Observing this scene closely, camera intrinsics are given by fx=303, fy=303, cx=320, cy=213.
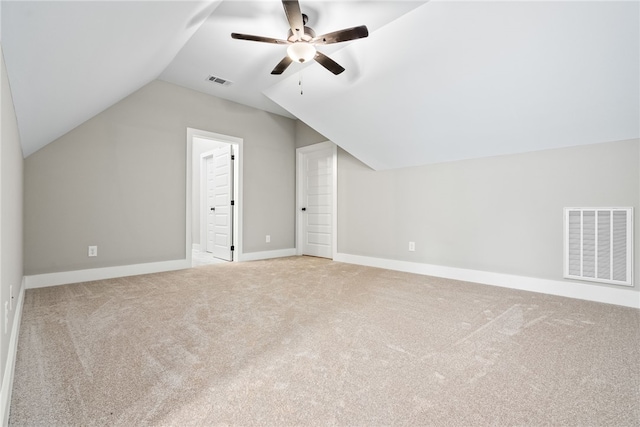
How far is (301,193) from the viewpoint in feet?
19.0

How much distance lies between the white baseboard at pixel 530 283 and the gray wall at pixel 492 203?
7 cm

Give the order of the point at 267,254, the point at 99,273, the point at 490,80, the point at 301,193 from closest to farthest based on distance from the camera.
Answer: the point at 490,80, the point at 99,273, the point at 267,254, the point at 301,193

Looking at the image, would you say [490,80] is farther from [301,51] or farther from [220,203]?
[220,203]

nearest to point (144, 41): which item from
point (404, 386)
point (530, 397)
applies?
point (404, 386)

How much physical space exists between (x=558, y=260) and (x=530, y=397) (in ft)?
7.38

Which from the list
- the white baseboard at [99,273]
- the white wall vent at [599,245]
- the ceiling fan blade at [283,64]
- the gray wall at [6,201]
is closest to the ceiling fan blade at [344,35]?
the ceiling fan blade at [283,64]

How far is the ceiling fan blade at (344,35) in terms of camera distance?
91.0 inches

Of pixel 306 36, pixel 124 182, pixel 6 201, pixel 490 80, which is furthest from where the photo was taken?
pixel 124 182

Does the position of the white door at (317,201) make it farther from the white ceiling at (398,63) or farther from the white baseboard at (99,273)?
the white baseboard at (99,273)

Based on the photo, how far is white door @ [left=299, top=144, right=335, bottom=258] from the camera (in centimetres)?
539

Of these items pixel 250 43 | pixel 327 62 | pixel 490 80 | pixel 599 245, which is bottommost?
pixel 599 245

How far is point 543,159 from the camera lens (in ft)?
10.3

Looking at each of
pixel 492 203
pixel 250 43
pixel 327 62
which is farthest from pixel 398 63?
pixel 492 203

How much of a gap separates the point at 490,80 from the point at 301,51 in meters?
1.68
